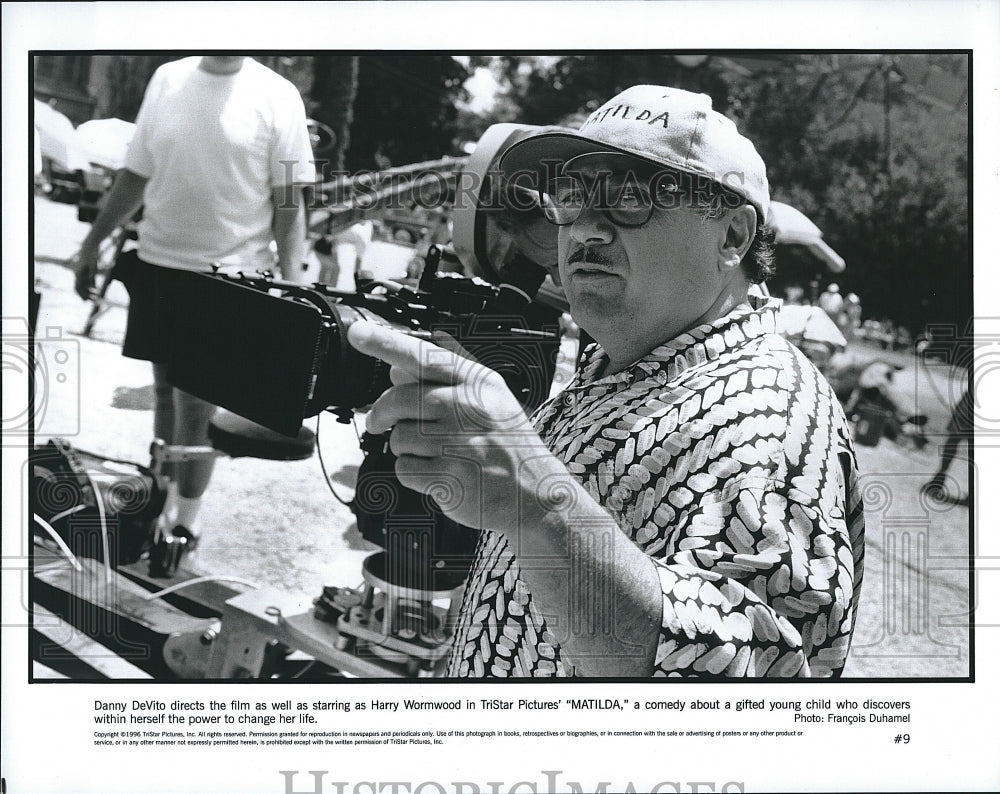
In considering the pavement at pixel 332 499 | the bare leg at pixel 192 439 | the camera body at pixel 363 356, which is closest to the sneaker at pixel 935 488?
the pavement at pixel 332 499

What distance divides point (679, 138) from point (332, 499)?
3.23 feet

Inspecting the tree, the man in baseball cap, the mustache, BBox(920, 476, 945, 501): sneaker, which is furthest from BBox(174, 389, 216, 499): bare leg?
BBox(920, 476, 945, 501): sneaker

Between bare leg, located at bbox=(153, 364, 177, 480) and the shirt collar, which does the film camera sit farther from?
the shirt collar

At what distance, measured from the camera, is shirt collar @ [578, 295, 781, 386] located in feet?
3.97

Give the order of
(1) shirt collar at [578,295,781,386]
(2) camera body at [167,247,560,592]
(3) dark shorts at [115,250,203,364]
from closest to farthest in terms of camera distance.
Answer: (1) shirt collar at [578,295,781,386]
(2) camera body at [167,247,560,592]
(3) dark shorts at [115,250,203,364]

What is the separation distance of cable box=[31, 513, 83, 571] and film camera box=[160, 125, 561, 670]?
36 centimetres

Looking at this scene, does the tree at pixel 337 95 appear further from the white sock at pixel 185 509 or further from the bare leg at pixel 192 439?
the white sock at pixel 185 509

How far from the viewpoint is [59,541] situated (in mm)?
1756

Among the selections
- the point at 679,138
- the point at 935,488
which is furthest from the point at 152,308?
the point at 935,488

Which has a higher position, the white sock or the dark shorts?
the dark shorts

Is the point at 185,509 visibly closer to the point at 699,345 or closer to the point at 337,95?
the point at 337,95

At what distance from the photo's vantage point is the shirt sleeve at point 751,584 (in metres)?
1.00

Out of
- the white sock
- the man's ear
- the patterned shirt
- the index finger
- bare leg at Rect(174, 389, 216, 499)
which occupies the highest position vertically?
the man's ear

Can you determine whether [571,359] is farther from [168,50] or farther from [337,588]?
[168,50]
